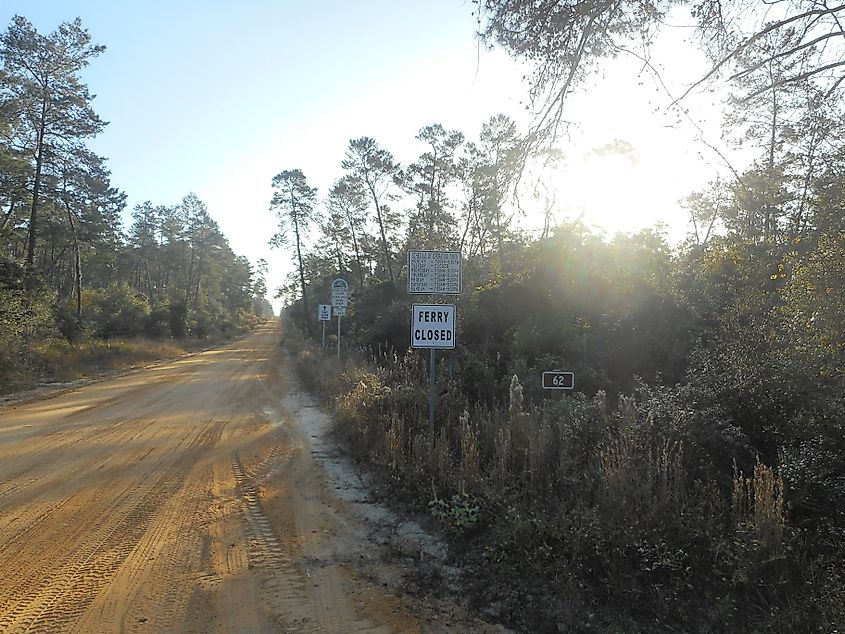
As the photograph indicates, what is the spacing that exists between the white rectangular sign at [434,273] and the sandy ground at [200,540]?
2938 mm

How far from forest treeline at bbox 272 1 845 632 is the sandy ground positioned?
58cm

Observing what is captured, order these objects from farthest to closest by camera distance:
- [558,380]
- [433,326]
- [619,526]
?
1. [433,326]
2. [558,380]
3. [619,526]

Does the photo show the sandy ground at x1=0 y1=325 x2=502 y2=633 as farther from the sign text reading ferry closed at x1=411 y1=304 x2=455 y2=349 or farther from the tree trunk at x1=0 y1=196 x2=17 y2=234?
the tree trunk at x1=0 y1=196 x2=17 y2=234

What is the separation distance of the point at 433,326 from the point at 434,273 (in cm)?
92

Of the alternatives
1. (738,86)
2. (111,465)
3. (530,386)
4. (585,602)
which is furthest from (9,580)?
(738,86)

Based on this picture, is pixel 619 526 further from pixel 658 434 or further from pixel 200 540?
pixel 200 540

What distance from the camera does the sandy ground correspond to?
3766 millimetres

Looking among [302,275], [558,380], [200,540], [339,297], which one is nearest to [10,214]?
[339,297]

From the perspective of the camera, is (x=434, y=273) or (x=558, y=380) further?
(x=434, y=273)

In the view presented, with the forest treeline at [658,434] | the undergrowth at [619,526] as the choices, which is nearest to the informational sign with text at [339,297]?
the forest treeline at [658,434]

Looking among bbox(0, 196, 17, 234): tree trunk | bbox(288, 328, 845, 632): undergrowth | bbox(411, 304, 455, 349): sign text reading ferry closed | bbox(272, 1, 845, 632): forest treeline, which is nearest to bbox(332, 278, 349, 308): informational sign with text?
bbox(272, 1, 845, 632): forest treeline

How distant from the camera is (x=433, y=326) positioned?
762cm

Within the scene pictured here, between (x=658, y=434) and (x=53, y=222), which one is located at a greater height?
(x=53, y=222)

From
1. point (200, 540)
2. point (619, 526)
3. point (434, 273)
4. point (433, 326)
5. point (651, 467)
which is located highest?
point (434, 273)
